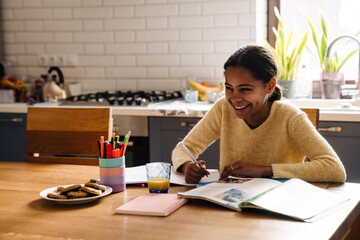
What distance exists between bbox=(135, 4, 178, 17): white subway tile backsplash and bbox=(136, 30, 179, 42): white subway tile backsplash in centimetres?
13

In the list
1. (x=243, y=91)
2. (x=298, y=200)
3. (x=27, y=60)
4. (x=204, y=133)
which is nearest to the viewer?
(x=298, y=200)

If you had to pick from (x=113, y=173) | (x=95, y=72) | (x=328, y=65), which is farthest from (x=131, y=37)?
(x=113, y=173)

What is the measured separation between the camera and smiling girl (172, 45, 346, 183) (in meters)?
1.65

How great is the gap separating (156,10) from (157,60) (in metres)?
0.38

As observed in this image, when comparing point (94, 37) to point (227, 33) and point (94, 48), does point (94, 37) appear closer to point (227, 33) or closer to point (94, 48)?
point (94, 48)

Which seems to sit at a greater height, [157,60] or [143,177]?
[157,60]

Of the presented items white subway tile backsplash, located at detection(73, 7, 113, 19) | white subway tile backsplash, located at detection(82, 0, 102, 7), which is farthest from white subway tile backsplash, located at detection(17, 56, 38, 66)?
white subway tile backsplash, located at detection(82, 0, 102, 7)

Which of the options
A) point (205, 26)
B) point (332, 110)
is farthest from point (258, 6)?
point (332, 110)

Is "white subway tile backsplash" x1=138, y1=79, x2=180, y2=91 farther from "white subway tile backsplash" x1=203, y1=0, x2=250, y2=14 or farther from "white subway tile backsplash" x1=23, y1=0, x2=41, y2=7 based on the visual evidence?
"white subway tile backsplash" x1=23, y1=0, x2=41, y2=7

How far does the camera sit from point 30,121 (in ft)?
7.47

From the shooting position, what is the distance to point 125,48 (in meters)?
3.83

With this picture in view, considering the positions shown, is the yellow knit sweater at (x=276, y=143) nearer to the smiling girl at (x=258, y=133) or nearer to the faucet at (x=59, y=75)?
the smiling girl at (x=258, y=133)

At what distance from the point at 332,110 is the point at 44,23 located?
98.2 inches

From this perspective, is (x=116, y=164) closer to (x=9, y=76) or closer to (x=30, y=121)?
(x=30, y=121)
